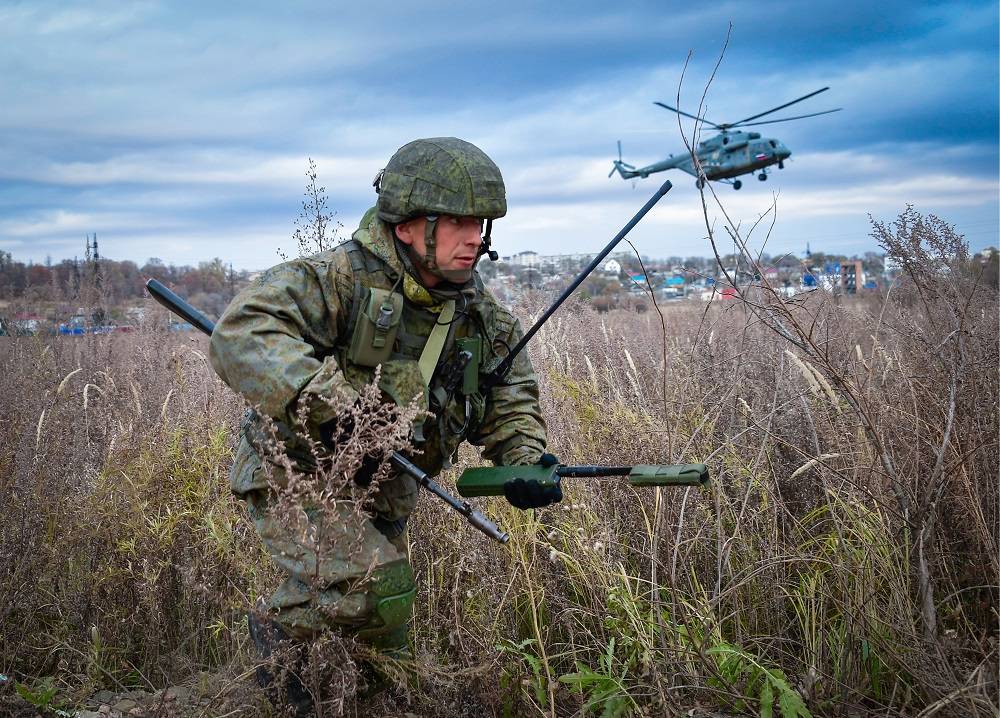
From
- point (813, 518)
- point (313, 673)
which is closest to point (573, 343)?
point (813, 518)

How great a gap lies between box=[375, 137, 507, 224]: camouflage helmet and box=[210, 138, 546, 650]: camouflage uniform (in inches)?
5.6

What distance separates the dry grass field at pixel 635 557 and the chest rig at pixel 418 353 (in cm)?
64

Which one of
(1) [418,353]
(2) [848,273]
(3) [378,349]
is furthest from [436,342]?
(2) [848,273]

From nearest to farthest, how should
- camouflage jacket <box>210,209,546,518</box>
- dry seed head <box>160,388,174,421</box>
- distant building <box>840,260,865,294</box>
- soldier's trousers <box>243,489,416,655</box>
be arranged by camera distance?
camouflage jacket <box>210,209,546,518</box>
soldier's trousers <box>243,489,416,655</box>
dry seed head <box>160,388,174,421</box>
distant building <box>840,260,865,294</box>

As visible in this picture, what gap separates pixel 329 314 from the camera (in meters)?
3.31

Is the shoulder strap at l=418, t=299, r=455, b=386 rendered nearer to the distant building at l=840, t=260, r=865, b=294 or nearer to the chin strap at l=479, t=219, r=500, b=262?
the chin strap at l=479, t=219, r=500, b=262

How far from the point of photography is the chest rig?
323 cm

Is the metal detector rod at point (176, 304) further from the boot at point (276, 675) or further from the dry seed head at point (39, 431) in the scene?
the dry seed head at point (39, 431)

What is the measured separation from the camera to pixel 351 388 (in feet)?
9.46

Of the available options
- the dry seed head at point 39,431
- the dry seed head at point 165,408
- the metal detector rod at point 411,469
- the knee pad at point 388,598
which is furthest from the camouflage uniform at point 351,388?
the dry seed head at point 165,408

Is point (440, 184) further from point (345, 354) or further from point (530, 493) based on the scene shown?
point (530, 493)

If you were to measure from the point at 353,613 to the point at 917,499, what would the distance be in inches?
79.2

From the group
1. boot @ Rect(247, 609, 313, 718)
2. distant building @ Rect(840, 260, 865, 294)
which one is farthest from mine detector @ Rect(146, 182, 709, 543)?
distant building @ Rect(840, 260, 865, 294)

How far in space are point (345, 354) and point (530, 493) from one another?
2.89ft
